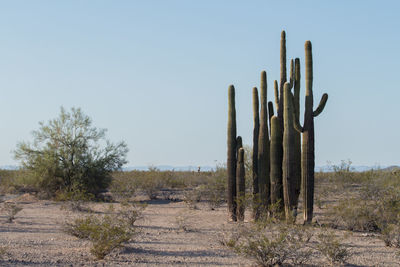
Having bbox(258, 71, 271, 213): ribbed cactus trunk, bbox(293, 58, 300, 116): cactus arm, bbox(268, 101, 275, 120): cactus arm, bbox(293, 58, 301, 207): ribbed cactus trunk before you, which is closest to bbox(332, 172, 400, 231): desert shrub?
bbox(293, 58, 301, 207): ribbed cactus trunk

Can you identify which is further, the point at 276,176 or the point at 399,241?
the point at 276,176

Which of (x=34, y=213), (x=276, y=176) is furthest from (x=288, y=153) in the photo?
(x=34, y=213)

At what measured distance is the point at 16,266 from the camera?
28.2 ft

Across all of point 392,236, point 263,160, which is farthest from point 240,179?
point 392,236

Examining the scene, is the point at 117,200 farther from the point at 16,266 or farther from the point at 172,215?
the point at 16,266

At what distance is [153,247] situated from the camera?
1089cm

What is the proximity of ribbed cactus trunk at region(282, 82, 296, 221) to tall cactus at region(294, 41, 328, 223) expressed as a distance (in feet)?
1.13

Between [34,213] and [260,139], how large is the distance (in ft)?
30.3

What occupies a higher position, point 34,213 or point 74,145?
point 74,145

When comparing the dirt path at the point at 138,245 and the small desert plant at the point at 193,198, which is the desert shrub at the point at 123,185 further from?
the dirt path at the point at 138,245

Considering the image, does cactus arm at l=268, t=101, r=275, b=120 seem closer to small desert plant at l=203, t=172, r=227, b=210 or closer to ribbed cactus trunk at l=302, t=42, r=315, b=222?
ribbed cactus trunk at l=302, t=42, r=315, b=222

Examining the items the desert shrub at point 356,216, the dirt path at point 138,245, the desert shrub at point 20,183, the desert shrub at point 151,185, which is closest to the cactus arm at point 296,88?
the desert shrub at point 356,216

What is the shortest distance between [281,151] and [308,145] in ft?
3.02

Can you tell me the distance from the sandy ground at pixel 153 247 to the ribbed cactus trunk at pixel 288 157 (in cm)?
166
